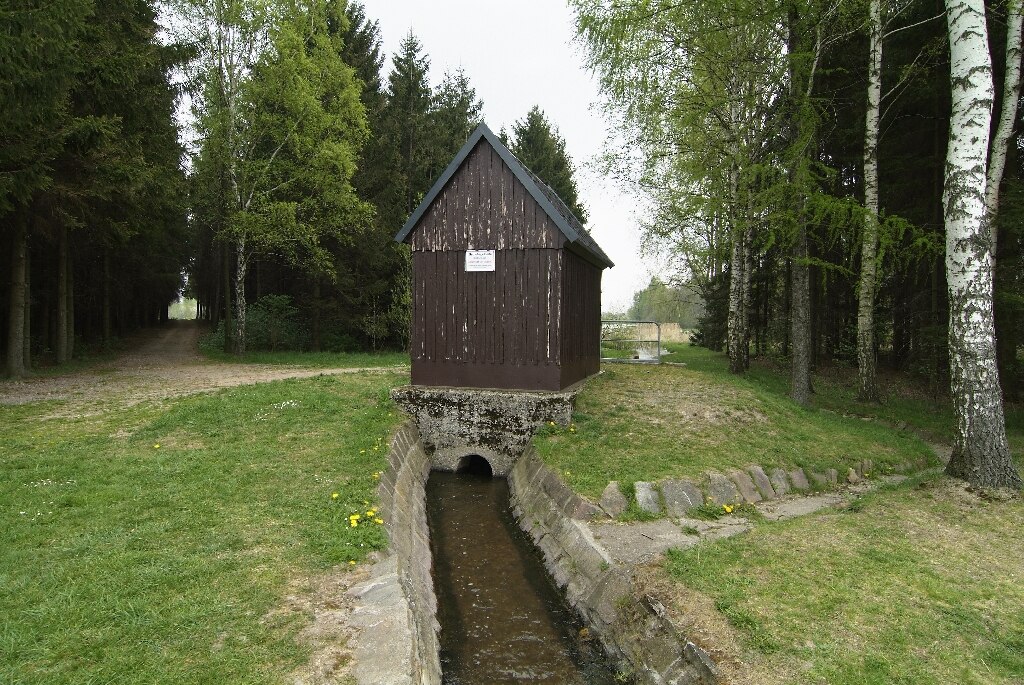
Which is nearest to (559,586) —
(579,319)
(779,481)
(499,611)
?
(499,611)

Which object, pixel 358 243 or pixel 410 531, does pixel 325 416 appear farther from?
pixel 358 243

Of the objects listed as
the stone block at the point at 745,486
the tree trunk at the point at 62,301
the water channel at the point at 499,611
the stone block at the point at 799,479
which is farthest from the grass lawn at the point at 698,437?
the tree trunk at the point at 62,301

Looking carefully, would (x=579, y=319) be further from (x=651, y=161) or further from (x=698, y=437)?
(x=651, y=161)

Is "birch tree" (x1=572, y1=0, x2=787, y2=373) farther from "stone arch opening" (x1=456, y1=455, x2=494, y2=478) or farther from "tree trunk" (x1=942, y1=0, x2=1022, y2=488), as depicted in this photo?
"stone arch opening" (x1=456, y1=455, x2=494, y2=478)

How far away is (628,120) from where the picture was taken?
16.9m

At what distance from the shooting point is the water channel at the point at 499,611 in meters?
5.19

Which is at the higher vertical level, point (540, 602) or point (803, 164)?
point (803, 164)

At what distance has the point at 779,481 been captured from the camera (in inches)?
335

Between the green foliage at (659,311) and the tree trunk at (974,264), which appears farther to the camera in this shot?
the green foliage at (659,311)

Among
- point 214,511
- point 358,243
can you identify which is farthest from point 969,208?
point 358,243

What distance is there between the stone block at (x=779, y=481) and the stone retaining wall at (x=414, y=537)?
16.9 feet

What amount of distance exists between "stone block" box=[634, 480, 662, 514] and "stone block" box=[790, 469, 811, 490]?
2518 mm

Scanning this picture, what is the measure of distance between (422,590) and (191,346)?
27.4m

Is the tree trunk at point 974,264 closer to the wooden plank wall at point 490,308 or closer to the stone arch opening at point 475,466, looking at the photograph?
the wooden plank wall at point 490,308
